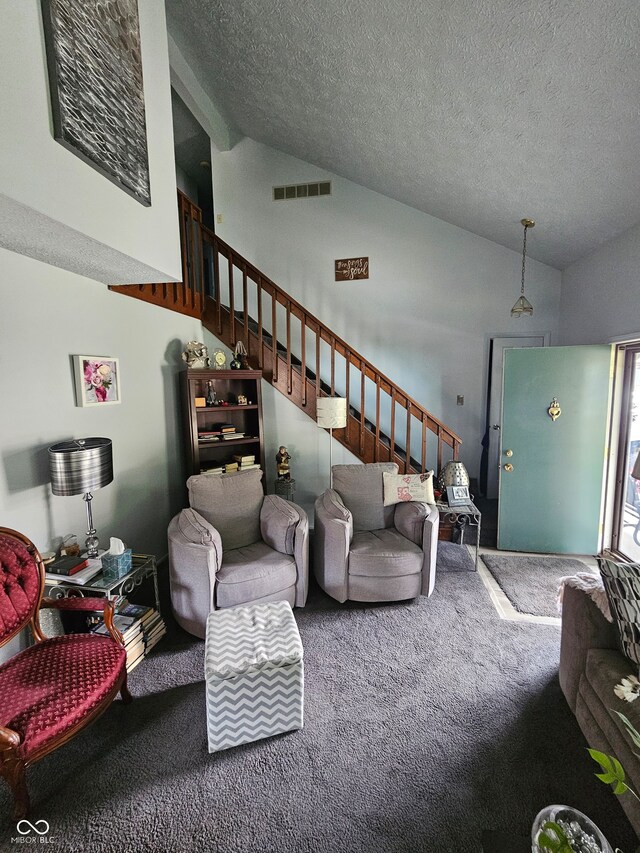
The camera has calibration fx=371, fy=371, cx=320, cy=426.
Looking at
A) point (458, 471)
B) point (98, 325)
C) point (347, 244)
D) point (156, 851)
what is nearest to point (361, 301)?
point (347, 244)

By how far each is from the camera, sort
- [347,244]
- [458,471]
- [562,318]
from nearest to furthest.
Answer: [458,471]
[562,318]
[347,244]

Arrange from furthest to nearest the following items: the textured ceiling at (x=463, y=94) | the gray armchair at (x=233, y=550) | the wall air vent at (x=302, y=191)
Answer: the wall air vent at (x=302, y=191) → the gray armchair at (x=233, y=550) → the textured ceiling at (x=463, y=94)

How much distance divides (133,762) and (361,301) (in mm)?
4480

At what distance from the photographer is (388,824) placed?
1338 mm

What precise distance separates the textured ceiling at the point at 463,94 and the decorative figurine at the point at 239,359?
2158 millimetres

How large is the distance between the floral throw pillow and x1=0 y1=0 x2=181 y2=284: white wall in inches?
84.4

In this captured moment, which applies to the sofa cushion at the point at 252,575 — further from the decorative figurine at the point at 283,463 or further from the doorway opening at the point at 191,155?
the doorway opening at the point at 191,155

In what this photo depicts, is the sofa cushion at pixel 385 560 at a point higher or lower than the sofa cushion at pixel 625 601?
lower

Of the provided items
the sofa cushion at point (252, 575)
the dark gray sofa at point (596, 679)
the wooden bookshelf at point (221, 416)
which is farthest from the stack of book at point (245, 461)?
the dark gray sofa at point (596, 679)

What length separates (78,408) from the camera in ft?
7.66

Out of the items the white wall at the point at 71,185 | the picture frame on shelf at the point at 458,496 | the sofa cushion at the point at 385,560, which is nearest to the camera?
the white wall at the point at 71,185

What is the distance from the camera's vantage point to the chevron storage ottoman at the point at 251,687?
5.11ft

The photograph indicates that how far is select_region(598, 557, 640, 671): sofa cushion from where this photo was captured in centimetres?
146

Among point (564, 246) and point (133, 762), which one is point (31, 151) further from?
point (564, 246)
